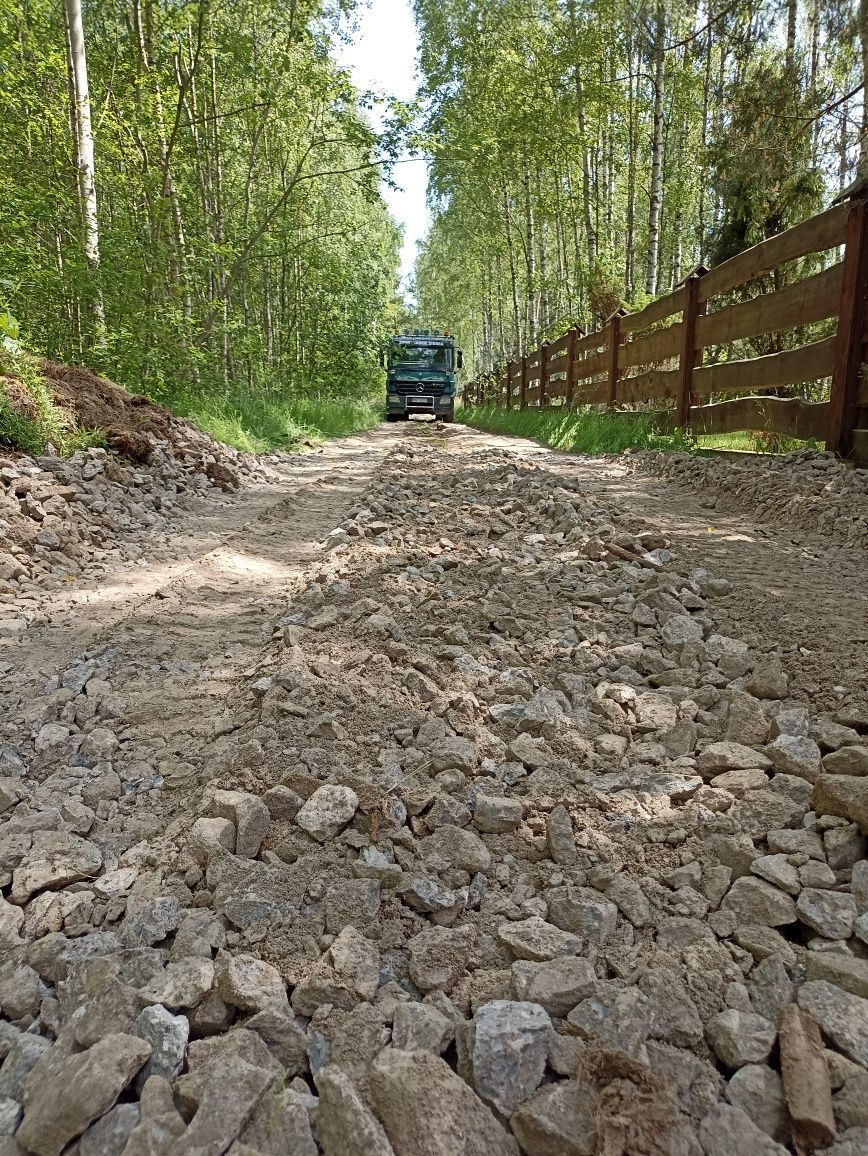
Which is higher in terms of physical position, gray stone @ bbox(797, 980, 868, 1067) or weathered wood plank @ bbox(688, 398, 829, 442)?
weathered wood plank @ bbox(688, 398, 829, 442)

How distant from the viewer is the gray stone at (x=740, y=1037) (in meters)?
1.10

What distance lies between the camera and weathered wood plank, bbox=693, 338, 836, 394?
5.34m

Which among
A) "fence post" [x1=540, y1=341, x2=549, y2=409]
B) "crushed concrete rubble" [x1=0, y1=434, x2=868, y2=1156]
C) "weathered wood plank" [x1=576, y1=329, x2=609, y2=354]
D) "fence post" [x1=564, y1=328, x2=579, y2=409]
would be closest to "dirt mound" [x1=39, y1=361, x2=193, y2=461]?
"crushed concrete rubble" [x1=0, y1=434, x2=868, y2=1156]

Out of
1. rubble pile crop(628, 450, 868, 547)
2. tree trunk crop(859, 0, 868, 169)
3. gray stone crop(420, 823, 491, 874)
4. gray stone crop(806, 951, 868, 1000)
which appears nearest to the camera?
gray stone crop(806, 951, 868, 1000)

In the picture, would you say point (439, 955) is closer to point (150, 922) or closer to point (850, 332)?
point (150, 922)

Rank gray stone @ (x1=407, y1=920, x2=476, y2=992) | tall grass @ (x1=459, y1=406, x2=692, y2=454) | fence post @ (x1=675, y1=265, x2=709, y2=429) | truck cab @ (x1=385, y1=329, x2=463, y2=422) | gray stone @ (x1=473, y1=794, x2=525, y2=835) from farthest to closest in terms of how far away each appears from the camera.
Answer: truck cab @ (x1=385, y1=329, x2=463, y2=422) < tall grass @ (x1=459, y1=406, x2=692, y2=454) < fence post @ (x1=675, y1=265, x2=709, y2=429) < gray stone @ (x1=473, y1=794, x2=525, y2=835) < gray stone @ (x1=407, y1=920, x2=476, y2=992)

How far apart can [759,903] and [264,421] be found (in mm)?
10852

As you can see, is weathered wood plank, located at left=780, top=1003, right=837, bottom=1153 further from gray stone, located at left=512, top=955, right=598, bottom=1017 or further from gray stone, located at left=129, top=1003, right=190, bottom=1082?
gray stone, located at left=129, top=1003, right=190, bottom=1082

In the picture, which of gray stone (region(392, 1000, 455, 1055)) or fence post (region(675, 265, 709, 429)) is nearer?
gray stone (region(392, 1000, 455, 1055))

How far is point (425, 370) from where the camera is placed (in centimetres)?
2155

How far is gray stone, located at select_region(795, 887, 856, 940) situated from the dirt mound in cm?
590

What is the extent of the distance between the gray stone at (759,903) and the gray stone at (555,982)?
1.08 feet

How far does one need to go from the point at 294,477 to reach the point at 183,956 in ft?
23.8

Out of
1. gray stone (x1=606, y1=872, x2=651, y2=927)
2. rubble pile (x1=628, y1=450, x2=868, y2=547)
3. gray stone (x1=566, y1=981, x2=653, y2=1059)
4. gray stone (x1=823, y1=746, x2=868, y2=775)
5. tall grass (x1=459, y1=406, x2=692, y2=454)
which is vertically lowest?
gray stone (x1=566, y1=981, x2=653, y2=1059)
